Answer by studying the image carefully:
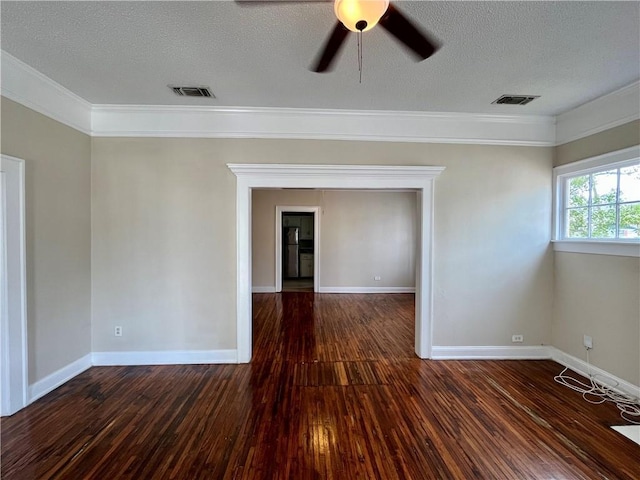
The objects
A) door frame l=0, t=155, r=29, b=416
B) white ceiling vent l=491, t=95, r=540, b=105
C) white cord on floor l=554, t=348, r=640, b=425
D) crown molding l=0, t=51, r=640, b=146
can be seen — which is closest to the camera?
door frame l=0, t=155, r=29, b=416

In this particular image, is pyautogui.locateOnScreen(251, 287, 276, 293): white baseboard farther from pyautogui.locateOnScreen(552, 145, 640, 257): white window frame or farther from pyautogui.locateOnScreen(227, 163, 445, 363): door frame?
pyautogui.locateOnScreen(552, 145, 640, 257): white window frame

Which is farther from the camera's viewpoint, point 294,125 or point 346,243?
point 346,243

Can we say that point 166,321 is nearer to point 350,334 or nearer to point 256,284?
point 350,334

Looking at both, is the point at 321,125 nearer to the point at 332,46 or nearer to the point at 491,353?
the point at 332,46

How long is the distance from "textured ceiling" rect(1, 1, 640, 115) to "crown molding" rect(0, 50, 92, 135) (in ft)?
0.31

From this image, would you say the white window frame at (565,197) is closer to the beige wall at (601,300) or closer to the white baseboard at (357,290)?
the beige wall at (601,300)

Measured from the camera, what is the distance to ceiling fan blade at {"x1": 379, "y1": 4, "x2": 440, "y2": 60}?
1425 mm

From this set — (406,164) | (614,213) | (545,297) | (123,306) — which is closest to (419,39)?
(406,164)

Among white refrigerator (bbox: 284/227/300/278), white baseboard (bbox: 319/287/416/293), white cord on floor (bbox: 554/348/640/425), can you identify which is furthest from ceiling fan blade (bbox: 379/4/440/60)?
white refrigerator (bbox: 284/227/300/278)

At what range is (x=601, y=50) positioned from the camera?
211cm

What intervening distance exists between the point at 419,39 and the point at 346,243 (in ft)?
18.5

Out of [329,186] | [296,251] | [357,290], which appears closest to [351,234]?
[357,290]

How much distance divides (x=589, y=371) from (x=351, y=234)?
15.7ft

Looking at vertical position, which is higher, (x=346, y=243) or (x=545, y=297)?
(x=346, y=243)
